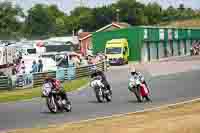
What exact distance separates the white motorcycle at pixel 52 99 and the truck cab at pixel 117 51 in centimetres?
4254

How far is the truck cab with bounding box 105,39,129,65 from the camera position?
212 ft

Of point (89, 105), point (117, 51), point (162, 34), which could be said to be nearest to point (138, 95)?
point (89, 105)

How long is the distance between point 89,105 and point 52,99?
→ 9.87 ft

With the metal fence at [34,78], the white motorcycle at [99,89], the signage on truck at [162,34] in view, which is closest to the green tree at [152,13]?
the signage on truck at [162,34]

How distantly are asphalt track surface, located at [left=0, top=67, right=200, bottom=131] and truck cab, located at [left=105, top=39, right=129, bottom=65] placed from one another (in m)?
26.0

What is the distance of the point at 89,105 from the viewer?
79.6ft

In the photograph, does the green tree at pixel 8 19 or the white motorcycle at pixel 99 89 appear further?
the green tree at pixel 8 19

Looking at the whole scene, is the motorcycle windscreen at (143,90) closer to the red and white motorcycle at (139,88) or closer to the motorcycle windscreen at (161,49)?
the red and white motorcycle at (139,88)

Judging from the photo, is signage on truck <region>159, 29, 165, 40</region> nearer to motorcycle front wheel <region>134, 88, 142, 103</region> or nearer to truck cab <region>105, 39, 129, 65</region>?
truck cab <region>105, 39, 129, 65</region>

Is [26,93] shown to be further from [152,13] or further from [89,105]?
[152,13]

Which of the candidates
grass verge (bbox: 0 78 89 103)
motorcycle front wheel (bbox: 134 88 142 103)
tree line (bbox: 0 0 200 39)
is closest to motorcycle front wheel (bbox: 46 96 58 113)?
motorcycle front wheel (bbox: 134 88 142 103)

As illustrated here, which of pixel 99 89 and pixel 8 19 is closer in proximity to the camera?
pixel 99 89

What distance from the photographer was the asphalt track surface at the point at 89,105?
1892 centimetres

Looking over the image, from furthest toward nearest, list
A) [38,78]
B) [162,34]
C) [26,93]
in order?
[162,34]
[38,78]
[26,93]
